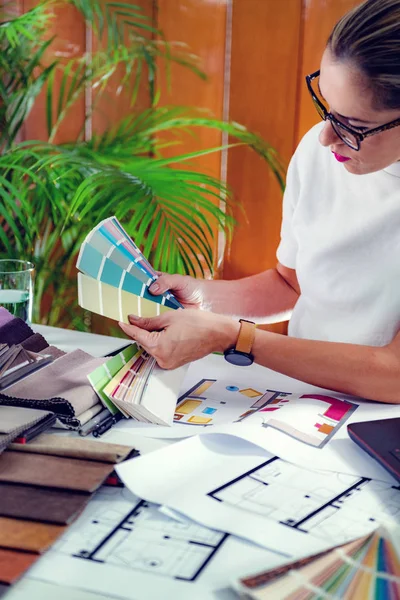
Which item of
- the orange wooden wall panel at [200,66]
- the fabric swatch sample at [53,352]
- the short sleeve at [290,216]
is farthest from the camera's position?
the orange wooden wall panel at [200,66]

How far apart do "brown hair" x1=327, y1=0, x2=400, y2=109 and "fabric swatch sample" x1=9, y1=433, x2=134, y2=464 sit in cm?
68

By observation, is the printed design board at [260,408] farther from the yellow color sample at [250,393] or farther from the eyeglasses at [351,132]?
the eyeglasses at [351,132]

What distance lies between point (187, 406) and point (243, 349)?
0.14 metres

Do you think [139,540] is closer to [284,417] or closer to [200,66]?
[284,417]

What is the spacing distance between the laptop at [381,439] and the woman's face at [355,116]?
0.46 meters

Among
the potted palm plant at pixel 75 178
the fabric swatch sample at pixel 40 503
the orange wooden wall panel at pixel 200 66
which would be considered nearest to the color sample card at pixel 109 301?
the fabric swatch sample at pixel 40 503

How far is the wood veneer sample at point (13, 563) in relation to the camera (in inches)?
26.7

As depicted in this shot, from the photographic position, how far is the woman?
1.15m

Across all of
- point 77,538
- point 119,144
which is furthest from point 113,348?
point 119,144

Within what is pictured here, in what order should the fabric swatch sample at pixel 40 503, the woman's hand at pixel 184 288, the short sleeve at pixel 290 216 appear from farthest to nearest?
the short sleeve at pixel 290 216 → the woman's hand at pixel 184 288 → the fabric swatch sample at pixel 40 503

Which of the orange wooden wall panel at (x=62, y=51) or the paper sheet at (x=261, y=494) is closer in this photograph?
the paper sheet at (x=261, y=494)

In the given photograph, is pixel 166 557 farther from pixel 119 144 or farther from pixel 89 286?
pixel 119 144

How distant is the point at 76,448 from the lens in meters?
0.90

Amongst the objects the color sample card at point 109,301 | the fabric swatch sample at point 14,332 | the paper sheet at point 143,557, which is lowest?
the paper sheet at point 143,557
